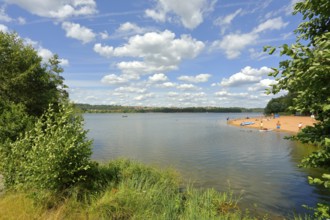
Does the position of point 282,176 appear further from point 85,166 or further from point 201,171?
point 85,166

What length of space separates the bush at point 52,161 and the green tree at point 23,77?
7.94 meters

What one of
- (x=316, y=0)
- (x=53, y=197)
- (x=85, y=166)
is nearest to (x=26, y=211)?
(x=53, y=197)

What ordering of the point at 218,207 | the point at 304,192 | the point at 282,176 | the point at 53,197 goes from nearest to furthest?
1. the point at 53,197
2. the point at 218,207
3. the point at 304,192
4. the point at 282,176

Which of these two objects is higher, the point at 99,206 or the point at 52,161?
the point at 52,161

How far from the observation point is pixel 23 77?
16766 millimetres

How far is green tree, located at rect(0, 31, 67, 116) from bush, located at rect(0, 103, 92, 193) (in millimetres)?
7944

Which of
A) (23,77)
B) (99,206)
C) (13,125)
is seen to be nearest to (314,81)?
(99,206)

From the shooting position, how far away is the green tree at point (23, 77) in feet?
55.3

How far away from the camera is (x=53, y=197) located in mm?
8469

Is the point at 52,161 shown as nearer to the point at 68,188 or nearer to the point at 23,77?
the point at 68,188

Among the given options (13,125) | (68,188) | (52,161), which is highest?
(13,125)

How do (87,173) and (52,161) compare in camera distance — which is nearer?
(52,161)

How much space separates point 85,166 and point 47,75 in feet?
40.0

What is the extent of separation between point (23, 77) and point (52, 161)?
11.1 meters
